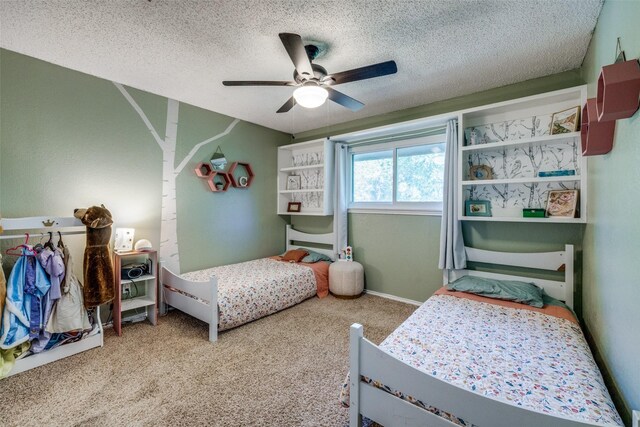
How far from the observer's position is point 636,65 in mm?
1059

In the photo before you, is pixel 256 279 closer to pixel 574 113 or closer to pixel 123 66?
pixel 123 66

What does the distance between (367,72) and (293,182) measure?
2844 millimetres

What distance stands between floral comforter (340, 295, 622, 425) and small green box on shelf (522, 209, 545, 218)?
90 centimetres

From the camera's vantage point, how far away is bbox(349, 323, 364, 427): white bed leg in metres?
1.36

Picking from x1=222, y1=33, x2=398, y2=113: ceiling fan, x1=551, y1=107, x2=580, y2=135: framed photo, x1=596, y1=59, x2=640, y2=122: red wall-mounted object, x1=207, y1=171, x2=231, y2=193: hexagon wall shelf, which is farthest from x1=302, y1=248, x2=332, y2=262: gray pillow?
x1=596, y1=59, x2=640, y2=122: red wall-mounted object

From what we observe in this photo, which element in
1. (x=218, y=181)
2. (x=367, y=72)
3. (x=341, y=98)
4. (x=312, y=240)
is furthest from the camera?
(x=312, y=240)

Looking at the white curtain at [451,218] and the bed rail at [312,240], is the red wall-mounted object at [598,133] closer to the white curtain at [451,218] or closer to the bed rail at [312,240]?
the white curtain at [451,218]

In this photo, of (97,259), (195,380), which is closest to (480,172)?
(195,380)

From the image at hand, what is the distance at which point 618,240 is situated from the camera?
4.52ft

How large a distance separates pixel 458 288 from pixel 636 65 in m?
2.03

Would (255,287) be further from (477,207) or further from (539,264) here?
(539,264)

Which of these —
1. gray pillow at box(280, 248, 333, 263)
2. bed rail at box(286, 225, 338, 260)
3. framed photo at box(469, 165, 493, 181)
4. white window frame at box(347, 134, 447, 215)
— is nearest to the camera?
framed photo at box(469, 165, 493, 181)

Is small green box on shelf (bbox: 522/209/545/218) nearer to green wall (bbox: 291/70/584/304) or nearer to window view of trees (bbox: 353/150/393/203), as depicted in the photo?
green wall (bbox: 291/70/584/304)

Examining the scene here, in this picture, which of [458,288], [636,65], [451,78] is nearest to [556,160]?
[451,78]
